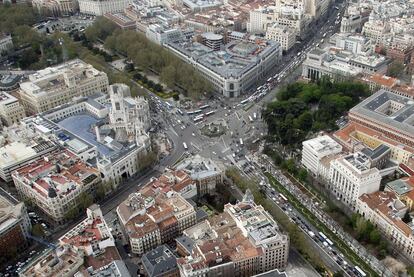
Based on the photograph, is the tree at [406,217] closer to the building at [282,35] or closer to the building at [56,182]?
the building at [56,182]

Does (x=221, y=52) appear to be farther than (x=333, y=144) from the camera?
Yes

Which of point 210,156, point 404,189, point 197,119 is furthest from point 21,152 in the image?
point 404,189

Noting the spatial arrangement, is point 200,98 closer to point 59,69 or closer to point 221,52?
point 221,52

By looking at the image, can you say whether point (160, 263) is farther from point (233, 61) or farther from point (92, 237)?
point (233, 61)

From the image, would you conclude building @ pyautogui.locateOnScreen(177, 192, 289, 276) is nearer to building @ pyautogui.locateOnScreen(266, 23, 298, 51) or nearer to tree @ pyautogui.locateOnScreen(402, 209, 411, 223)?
tree @ pyautogui.locateOnScreen(402, 209, 411, 223)

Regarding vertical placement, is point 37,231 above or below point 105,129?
below

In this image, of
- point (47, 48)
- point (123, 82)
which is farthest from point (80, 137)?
point (47, 48)

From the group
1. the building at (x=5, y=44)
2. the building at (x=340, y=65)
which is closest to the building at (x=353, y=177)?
the building at (x=340, y=65)
